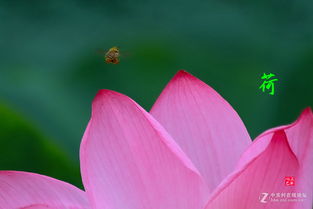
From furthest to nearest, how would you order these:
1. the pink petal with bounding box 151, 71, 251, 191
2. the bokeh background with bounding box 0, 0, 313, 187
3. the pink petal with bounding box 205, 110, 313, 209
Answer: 1. the bokeh background with bounding box 0, 0, 313, 187
2. the pink petal with bounding box 151, 71, 251, 191
3. the pink petal with bounding box 205, 110, 313, 209

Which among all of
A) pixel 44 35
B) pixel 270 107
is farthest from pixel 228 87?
pixel 44 35

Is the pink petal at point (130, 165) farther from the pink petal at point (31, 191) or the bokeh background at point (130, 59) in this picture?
the bokeh background at point (130, 59)

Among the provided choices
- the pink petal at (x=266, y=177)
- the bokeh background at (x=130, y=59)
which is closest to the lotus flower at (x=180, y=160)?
the pink petal at (x=266, y=177)

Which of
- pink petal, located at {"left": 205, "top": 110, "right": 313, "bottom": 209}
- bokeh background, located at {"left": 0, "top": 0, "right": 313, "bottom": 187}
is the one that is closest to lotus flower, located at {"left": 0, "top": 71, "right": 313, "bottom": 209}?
pink petal, located at {"left": 205, "top": 110, "right": 313, "bottom": 209}

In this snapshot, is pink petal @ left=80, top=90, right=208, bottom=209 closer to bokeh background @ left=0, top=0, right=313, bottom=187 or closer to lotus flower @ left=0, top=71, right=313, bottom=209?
lotus flower @ left=0, top=71, right=313, bottom=209

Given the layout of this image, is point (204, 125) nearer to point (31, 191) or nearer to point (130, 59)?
point (31, 191)

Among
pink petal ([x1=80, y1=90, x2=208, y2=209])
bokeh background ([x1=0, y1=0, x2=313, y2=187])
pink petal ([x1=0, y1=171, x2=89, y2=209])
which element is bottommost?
pink petal ([x1=0, y1=171, x2=89, y2=209])
